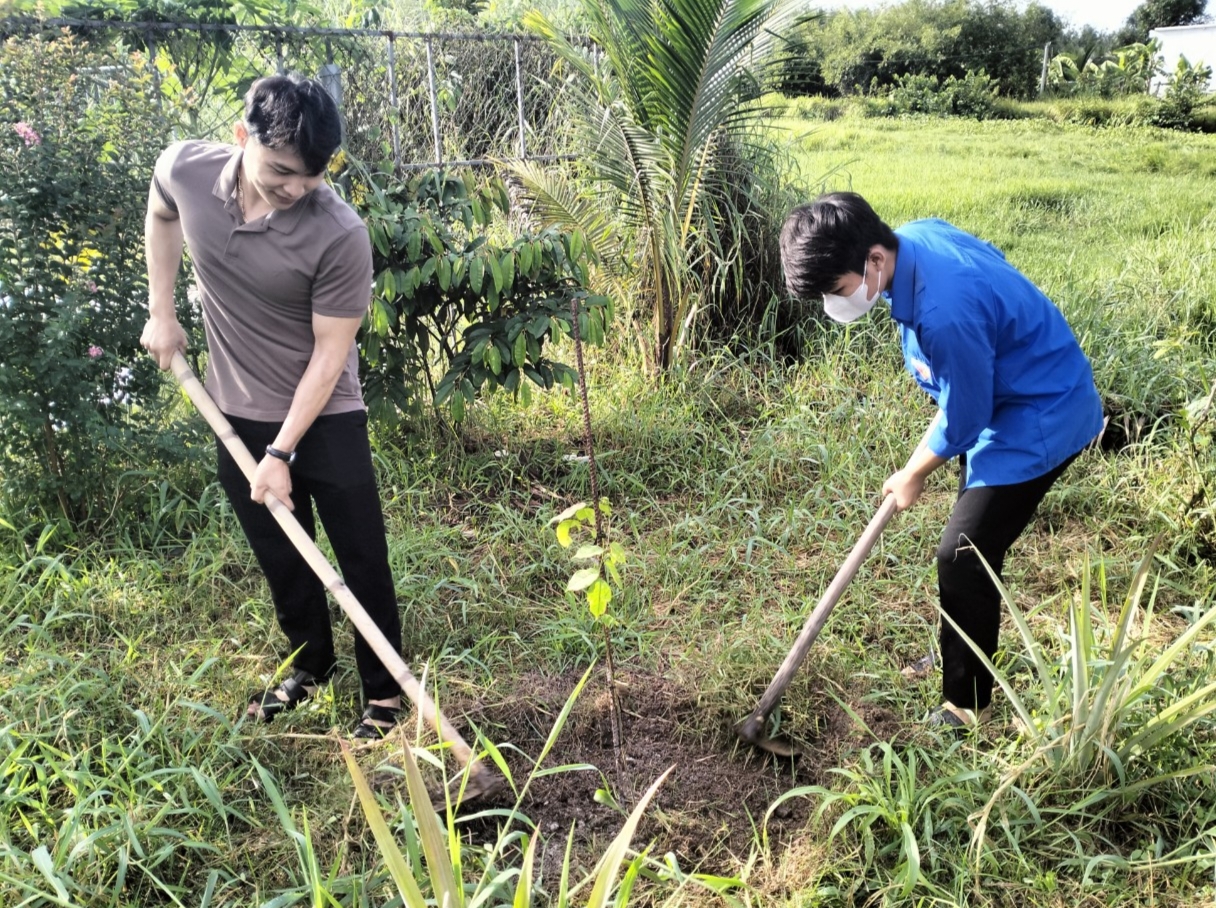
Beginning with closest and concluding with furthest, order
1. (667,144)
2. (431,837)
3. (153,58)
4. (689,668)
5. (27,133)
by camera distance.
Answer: (431,837) < (689,668) < (27,133) < (153,58) < (667,144)

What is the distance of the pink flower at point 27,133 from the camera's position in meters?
2.90

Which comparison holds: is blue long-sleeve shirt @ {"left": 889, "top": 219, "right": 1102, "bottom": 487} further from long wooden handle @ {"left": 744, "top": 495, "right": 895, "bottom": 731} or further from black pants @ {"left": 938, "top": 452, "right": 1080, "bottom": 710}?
long wooden handle @ {"left": 744, "top": 495, "right": 895, "bottom": 731}

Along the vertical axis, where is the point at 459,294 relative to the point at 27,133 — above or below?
below

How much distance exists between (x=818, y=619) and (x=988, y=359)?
0.78 m

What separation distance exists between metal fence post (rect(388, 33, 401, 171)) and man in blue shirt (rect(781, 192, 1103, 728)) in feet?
10.0

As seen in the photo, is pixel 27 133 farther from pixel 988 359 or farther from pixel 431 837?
pixel 988 359

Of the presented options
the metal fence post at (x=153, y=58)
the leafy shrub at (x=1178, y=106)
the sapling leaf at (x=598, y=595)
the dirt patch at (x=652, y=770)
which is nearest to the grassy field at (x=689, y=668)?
the dirt patch at (x=652, y=770)

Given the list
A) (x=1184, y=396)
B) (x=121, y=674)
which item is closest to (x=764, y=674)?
(x=121, y=674)

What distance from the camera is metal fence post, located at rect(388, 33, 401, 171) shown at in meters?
4.50


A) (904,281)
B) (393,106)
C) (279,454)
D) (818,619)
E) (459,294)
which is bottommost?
(818,619)

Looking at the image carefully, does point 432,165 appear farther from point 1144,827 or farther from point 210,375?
point 1144,827

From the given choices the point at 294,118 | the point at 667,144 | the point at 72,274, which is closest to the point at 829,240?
the point at 294,118

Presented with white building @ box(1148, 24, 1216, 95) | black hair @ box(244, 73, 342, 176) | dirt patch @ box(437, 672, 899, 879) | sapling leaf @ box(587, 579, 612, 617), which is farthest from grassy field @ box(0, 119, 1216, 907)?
white building @ box(1148, 24, 1216, 95)

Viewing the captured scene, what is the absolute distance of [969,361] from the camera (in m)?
1.92
